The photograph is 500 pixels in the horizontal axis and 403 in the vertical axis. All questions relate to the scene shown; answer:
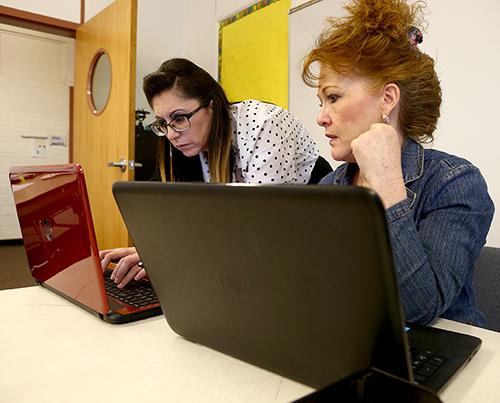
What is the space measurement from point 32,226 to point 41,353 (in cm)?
37

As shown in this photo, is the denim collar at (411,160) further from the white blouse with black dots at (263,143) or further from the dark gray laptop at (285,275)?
the white blouse with black dots at (263,143)

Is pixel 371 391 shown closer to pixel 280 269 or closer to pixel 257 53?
pixel 280 269

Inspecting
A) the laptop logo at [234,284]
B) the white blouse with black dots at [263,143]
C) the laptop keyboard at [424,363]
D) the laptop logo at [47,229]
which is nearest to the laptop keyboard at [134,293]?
the laptop logo at [47,229]

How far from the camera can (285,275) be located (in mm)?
426

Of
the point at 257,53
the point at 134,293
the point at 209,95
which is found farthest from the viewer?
the point at 257,53

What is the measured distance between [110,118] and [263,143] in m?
1.59

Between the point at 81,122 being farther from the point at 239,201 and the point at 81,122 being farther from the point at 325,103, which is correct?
the point at 239,201

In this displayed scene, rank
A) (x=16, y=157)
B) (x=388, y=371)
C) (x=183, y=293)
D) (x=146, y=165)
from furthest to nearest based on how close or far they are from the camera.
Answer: (x=16, y=157) → (x=146, y=165) → (x=183, y=293) → (x=388, y=371)

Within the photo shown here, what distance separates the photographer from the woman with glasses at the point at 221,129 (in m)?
1.42

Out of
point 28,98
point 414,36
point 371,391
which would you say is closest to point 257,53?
point 414,36

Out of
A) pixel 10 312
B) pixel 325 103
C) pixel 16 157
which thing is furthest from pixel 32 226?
pixel 16 157

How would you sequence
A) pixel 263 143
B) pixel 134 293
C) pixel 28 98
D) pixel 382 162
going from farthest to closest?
pixel 28 98 → pixel 263 143 → pixel 134 293 → pixel 382 162

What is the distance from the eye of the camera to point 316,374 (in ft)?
1.56

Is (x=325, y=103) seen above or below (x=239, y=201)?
above
